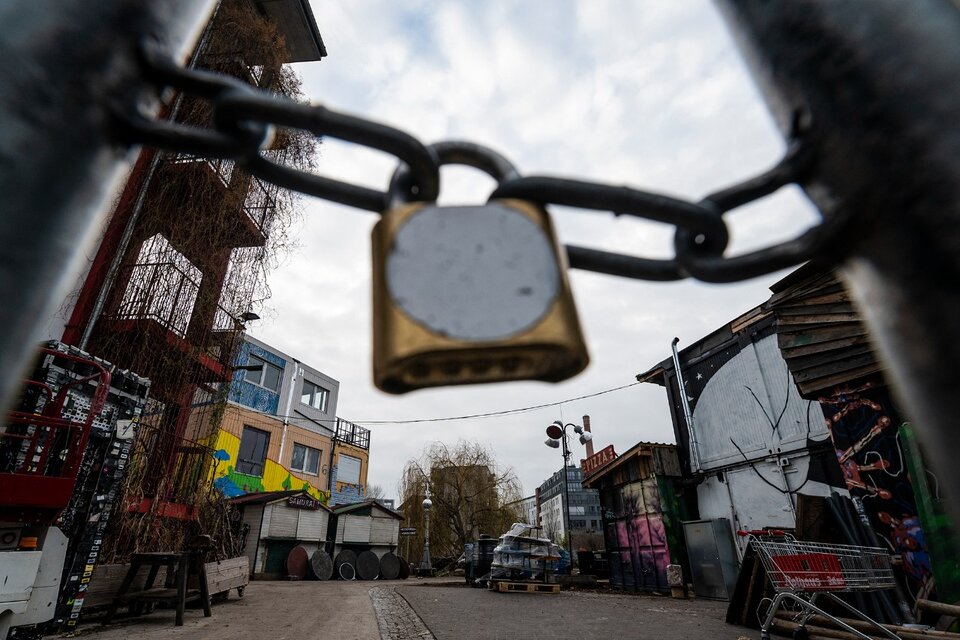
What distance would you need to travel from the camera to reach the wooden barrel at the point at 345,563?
19.7 m

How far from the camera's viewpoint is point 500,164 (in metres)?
0.72

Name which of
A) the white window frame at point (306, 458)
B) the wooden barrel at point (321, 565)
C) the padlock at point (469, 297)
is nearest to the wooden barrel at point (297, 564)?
the wooden barrel at point (321, 565)

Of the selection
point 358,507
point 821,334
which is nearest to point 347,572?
point 358,507

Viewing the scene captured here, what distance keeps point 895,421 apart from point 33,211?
8109 mm

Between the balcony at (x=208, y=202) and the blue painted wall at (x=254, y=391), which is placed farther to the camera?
the blue painted wall at (x=254, y=391)

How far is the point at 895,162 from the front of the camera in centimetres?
38

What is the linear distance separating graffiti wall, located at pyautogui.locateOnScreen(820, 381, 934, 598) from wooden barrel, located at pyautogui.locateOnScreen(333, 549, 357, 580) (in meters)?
18.5

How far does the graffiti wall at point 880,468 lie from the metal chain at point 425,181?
728 centimetres

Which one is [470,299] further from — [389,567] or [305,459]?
[305,459]

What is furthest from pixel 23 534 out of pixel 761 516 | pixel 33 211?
pixel 761 516

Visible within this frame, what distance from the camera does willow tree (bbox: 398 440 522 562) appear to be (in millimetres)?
26922

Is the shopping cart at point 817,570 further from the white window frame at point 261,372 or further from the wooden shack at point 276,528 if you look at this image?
the white window frame at point 261,372

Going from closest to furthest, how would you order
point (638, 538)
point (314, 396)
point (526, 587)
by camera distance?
point (526, 587), point (638, 538), point (314, 396)

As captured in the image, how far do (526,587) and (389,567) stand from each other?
1128 cm
